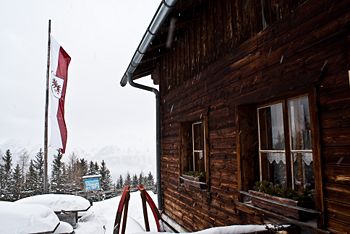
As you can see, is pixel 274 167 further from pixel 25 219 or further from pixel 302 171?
pixel 25 219

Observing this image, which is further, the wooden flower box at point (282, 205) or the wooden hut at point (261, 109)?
the wooden flower box at point (282, 205)

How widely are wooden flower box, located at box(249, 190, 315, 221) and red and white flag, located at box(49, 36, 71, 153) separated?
7033 mm

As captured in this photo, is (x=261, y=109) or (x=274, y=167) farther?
(x=261, y=109)

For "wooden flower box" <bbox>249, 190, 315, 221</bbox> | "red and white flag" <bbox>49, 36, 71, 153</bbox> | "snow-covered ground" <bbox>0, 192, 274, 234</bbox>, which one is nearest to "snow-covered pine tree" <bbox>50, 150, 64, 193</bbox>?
"snow-covered ground" <bbox>0, 192, 274, 234</bbox>

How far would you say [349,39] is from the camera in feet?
7.89

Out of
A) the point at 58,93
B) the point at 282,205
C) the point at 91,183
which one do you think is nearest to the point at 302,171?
the point at 282,205

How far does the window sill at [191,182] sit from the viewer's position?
17.1ft

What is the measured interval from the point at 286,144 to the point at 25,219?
14.8 feet

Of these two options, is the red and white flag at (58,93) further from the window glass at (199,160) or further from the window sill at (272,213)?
the window sill at (272,213)

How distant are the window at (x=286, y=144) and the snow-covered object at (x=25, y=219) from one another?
3.94 meters

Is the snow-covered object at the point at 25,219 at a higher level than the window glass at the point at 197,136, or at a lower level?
lower

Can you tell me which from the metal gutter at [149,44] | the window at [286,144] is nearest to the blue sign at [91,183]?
the metal gutter at [149,44]

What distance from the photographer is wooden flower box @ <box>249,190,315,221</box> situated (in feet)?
9.13

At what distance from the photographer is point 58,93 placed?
9.33m
